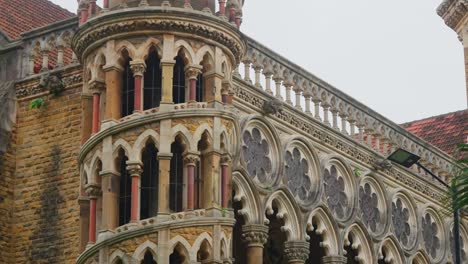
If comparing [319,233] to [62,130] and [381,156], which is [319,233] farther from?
[62,130]

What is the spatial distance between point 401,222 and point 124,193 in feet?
28.9

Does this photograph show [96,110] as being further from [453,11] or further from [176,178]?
[453,11]

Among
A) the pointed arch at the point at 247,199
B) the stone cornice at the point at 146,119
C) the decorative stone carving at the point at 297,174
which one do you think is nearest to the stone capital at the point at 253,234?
the pointed arch at the point at 247,199

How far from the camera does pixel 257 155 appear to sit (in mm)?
21062

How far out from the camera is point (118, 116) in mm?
18641

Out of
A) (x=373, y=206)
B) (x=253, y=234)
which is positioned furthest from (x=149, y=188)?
(x=373, y=206)

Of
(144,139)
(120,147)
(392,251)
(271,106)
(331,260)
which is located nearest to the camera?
(144,139)

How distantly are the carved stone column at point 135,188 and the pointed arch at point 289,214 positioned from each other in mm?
3937

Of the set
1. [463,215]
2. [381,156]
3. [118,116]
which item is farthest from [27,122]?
[463,215]

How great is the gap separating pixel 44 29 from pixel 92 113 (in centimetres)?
245

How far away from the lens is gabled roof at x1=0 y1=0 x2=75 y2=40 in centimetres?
2369

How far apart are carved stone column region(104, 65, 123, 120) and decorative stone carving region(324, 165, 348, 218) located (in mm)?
5608

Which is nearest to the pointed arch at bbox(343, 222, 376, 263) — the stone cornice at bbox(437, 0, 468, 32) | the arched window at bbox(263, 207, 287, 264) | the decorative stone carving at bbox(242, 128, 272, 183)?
the arched window at bbox(263, 207, 287, 264)

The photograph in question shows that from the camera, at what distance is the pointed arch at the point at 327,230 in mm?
22397
